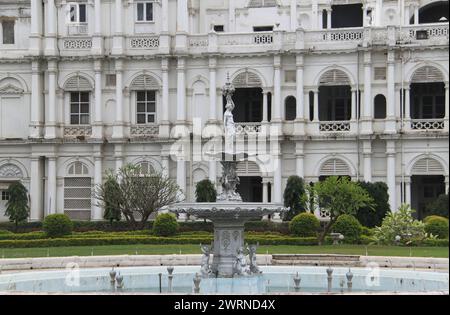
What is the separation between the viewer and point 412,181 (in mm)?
54406

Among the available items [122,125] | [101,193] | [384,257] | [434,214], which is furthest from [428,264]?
[122,125]

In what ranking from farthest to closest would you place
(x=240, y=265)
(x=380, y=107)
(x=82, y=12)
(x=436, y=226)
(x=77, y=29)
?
(x=82, y=12), (x=77, y=29), (x=380, y=107), (x=436, y=226), (x=240, y=265)

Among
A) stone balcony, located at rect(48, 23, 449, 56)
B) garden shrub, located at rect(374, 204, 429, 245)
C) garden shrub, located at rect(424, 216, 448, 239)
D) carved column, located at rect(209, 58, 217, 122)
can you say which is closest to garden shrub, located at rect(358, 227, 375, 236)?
garden shrub, located at rect(374, 204, 429, 245)

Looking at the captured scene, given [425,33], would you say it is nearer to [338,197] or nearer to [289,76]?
[289,76]

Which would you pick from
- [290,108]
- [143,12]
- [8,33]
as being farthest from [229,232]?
[8,33]

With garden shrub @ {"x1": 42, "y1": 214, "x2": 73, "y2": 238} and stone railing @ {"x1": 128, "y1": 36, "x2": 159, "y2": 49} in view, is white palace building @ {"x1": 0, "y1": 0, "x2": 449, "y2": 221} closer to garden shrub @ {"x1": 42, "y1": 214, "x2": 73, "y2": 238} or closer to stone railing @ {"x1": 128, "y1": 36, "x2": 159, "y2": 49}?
stone railing @ {"x1": 128, "y1": 36, "x2": 159, "y2": 49}

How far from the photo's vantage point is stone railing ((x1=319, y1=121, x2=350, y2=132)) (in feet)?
176

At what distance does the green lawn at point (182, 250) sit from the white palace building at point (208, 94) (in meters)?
14.8

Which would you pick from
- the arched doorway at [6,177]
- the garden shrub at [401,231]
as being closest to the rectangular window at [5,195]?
the arched doorway at [6,177]

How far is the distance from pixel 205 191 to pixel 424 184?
12.6 meters

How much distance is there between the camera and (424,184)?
5509 cm

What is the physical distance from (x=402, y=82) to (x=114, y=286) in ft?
104

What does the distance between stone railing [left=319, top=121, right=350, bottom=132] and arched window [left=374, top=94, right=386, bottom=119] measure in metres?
2.29
